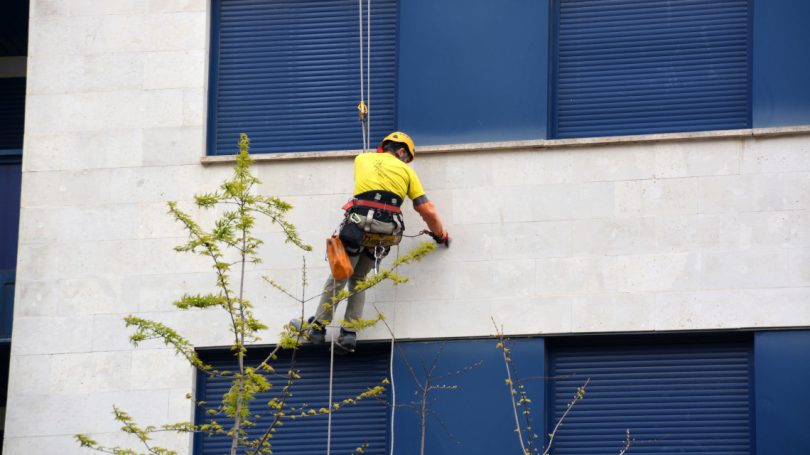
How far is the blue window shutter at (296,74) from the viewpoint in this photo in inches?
923

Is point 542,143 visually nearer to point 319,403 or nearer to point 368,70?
point 368,70

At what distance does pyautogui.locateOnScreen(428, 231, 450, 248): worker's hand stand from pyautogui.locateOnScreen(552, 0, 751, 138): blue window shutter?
1.84 meters

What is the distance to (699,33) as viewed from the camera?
2303 centimetres

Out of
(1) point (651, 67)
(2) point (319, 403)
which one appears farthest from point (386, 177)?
(1) point (651, 67)

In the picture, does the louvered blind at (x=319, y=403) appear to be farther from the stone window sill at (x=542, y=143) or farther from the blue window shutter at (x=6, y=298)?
the blue window shutter at (x=6, y=298)

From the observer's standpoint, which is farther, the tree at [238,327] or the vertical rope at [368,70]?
the vertical rope at [368,70]

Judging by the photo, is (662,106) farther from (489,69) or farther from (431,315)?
(431,315)

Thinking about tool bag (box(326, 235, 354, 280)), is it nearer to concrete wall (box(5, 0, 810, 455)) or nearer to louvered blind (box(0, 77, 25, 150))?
concrete wall (box(5, 0, 810, 455))

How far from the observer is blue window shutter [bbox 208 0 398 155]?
2344 centimetres

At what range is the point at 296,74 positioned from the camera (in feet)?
77.7

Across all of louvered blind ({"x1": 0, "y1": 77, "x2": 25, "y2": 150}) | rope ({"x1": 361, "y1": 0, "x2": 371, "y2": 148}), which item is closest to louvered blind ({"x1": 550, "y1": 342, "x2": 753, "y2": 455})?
rope ({"x1": 361, "y1": 0, "x2": 371, "y2": 148})

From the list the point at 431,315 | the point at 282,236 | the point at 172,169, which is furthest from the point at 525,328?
the point at 172,169

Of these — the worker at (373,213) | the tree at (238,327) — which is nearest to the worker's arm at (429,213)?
the worker at (373,213)

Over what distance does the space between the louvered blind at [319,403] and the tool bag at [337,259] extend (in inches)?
45.0
